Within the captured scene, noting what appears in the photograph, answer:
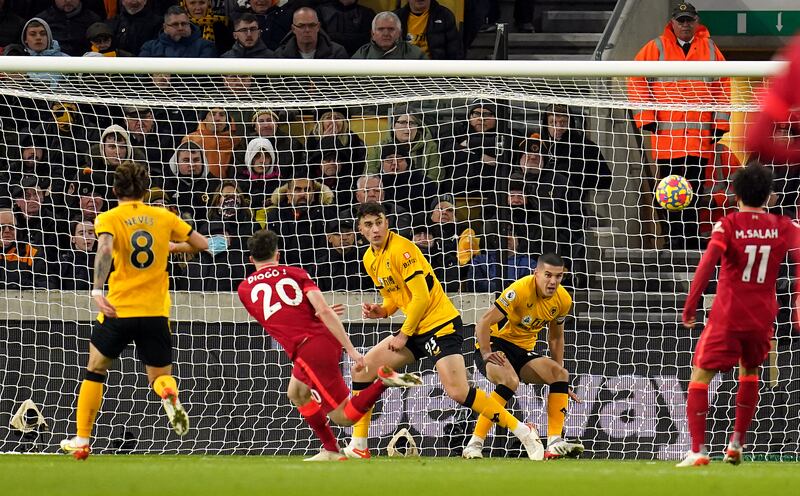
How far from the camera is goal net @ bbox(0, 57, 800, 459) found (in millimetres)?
10984

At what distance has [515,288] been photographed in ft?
32.5

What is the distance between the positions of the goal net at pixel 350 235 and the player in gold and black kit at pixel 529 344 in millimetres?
883

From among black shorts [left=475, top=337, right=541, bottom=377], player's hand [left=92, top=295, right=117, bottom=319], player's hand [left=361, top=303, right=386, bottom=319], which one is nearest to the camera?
player's hand [left=92, top=295, right=117, bottom=319]

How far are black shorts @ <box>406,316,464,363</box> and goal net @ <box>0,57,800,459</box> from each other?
53.1 inches

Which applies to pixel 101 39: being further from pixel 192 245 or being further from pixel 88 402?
pixel 88 402

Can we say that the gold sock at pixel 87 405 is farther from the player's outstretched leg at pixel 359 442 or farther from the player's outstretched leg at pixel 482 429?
the player's outstretched leg at pixel 482 429

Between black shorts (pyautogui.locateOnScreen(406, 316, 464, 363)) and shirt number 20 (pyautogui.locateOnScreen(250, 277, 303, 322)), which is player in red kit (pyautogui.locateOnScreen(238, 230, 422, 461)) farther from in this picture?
black shorts (pyautogui.locateOnScreen(406, 316, 464, 363))

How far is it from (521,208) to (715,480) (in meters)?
4.57

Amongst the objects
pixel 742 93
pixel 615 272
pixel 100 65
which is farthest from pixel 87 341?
pixel 742 93

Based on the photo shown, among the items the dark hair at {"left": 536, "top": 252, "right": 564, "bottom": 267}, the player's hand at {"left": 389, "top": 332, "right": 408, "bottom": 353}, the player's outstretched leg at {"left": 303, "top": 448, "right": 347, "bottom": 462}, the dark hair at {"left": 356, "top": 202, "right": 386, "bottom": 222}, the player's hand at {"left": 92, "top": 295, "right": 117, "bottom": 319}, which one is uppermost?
the dark hair at {"left": 356, "top": 202, "right": 386, "bottom": 222}

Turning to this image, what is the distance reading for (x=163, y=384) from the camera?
27.0 feet

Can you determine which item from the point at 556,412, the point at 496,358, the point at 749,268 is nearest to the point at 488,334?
the point at 496,358

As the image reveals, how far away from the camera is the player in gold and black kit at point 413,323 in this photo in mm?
9438

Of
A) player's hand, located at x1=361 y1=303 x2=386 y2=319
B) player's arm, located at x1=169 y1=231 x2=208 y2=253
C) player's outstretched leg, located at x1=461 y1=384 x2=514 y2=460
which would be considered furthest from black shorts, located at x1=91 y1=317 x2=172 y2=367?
player's outstretched leg, located at x1=461 y1=384 x2=514 y2=460
